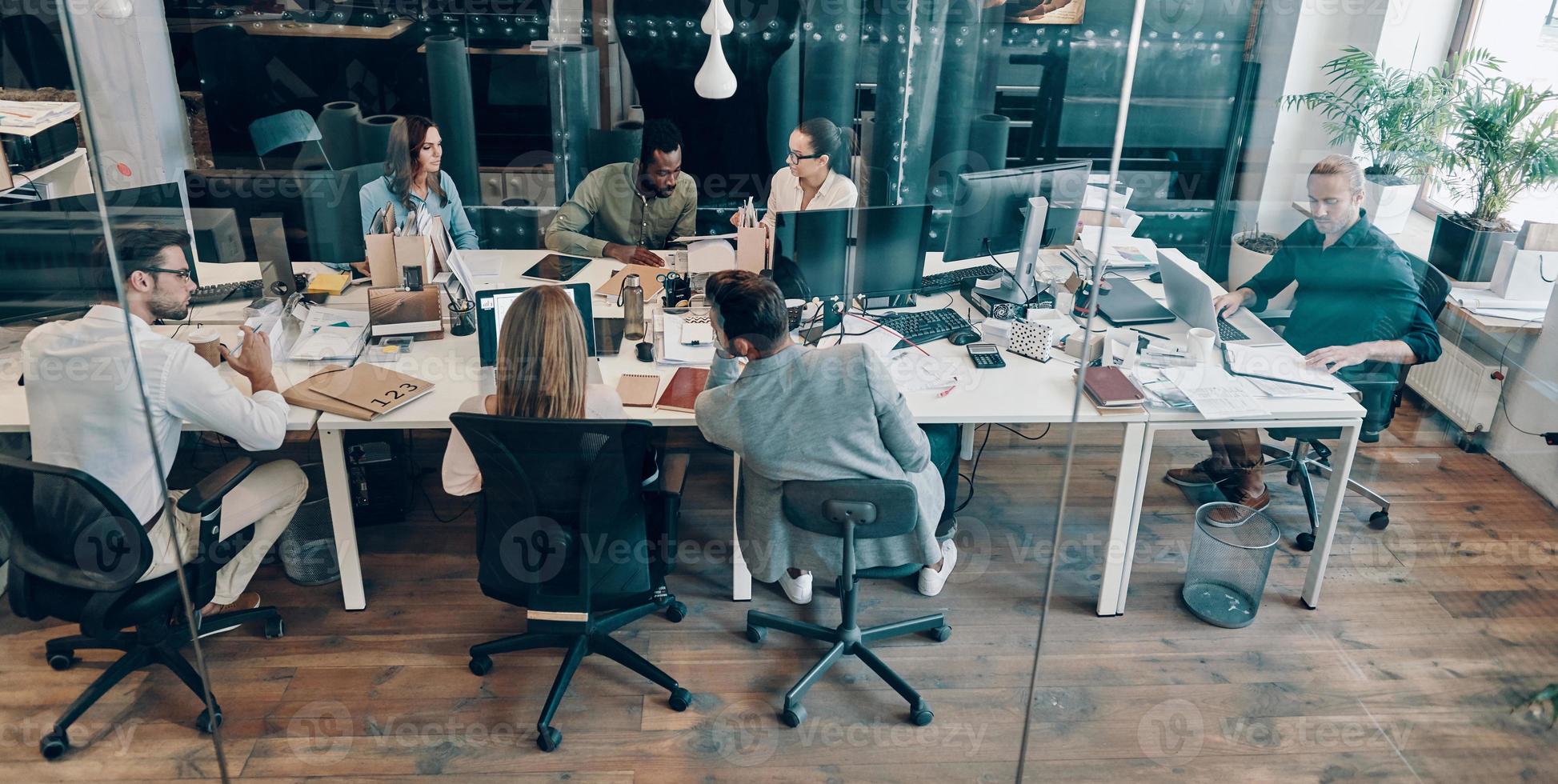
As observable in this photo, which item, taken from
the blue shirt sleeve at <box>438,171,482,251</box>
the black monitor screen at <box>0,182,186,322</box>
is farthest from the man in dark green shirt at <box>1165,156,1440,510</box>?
the black monitor screen at <box>0,182,186,322</box>

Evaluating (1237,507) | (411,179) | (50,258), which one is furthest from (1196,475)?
(50,258)

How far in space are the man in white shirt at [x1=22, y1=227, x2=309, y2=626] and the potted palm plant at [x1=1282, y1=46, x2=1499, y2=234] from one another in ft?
7.97

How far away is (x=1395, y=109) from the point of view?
204 cm

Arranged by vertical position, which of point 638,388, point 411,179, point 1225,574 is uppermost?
point 411,179

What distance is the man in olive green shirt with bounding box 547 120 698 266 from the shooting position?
3.74 metres

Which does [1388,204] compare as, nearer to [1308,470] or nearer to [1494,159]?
[1494,159]

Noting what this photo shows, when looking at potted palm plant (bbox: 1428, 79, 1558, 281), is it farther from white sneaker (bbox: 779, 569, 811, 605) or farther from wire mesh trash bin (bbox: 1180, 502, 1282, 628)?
white sneaker (bbox: 779, 569, 811, 605)

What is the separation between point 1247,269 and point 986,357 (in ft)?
2.34

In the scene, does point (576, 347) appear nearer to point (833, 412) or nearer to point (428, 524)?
point (833, 412)

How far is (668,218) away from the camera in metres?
3.78

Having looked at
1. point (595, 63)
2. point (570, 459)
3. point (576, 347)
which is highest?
point (595, 63)

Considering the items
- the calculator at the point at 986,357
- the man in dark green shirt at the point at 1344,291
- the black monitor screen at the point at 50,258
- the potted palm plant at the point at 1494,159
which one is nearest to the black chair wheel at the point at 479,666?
the black monitor screen at the point at 50,258

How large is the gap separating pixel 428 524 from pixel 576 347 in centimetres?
118

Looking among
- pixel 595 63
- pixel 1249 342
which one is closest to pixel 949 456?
pixel 1249 342
